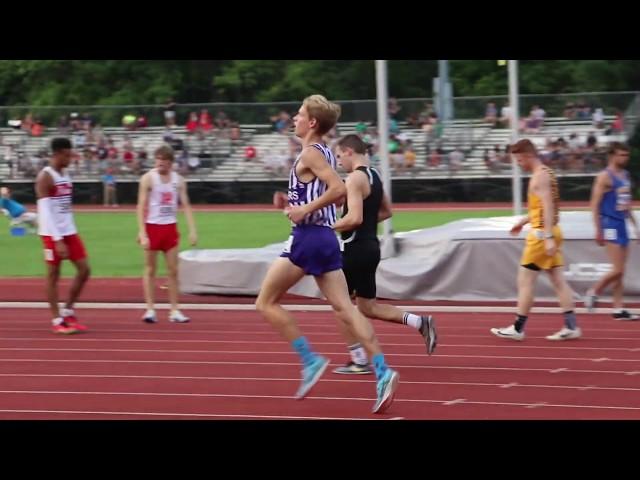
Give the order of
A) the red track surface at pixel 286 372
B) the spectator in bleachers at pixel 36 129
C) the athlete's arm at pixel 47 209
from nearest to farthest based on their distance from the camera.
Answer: the red track surface at pixel 286 372 → the athlete's arm at pixel 47 209 → the spectator in bleachers at pixel 36 129

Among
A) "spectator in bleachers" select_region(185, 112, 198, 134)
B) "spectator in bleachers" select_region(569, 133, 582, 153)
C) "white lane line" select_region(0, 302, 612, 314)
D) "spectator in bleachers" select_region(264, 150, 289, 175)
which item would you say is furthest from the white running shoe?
"spectator in bleachers" select_region(185, 112, 198, 134)

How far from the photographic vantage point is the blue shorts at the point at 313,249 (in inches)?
287

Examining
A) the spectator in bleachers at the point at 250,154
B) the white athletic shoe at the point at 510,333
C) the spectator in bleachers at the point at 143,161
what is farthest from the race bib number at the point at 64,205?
the spectator in bleachers at the point at 143,161

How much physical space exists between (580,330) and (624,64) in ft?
101

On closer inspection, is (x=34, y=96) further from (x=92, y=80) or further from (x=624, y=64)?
(x=624, y=64)

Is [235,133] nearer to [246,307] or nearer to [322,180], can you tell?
[246,307]

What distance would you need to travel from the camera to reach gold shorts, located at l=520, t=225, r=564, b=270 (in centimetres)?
1021

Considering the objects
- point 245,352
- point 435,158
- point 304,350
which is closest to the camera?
point 304,350

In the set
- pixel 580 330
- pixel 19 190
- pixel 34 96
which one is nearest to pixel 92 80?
pixel 34 96

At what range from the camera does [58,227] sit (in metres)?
11.1

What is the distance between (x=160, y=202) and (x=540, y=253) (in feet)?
12.5

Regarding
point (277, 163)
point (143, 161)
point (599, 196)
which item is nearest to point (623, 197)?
point (599, 196)

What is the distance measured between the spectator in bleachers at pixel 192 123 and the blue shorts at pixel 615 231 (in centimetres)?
2681

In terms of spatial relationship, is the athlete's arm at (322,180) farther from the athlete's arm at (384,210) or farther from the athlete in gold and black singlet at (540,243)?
the athlete in gold and black singlet at (540,243)
